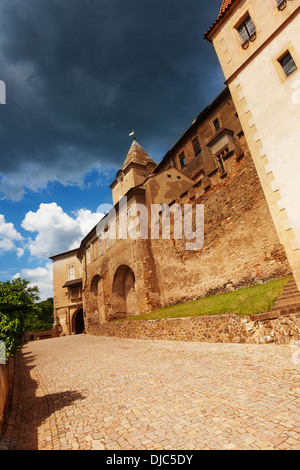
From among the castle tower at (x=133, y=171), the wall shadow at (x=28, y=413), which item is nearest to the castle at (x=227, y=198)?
the castle tower at (x=133, y=171)

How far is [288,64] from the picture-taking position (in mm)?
8758

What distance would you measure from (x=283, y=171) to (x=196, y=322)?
22.4ft

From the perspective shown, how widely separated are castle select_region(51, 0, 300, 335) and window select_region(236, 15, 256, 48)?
48 mm

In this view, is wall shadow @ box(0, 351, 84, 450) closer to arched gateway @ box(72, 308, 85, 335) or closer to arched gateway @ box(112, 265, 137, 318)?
arched gateway @ box(112, 265, 137, 318)

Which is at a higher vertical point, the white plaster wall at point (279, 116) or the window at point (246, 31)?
the window at point (246, 31)

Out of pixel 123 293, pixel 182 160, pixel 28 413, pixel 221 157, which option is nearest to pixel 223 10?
pixel 221 157

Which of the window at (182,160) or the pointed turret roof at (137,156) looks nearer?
the window at (182,160)

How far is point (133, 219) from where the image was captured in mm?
20094

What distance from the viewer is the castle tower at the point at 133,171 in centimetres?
3147

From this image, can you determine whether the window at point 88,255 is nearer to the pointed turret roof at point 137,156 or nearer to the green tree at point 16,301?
the pointed turret roof at point 137,156

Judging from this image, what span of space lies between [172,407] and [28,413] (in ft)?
9.52

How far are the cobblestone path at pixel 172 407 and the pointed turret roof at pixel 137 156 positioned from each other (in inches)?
1163
